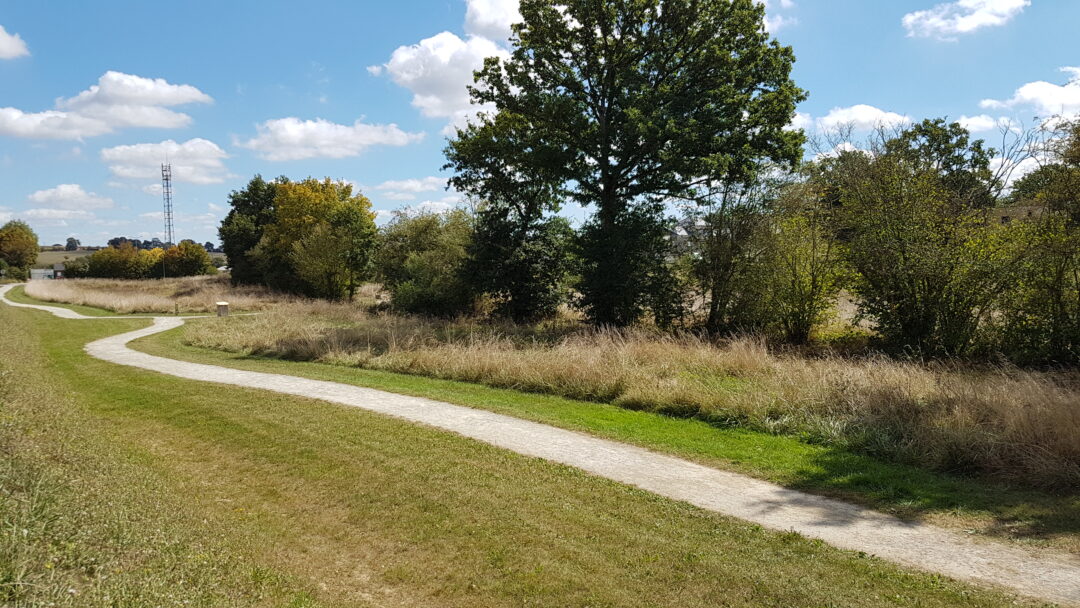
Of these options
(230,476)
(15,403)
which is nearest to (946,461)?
(230,476)

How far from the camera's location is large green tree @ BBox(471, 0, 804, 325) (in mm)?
21844

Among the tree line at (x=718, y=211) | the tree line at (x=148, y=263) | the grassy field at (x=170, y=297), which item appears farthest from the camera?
the tree line at (x=148, y=263)

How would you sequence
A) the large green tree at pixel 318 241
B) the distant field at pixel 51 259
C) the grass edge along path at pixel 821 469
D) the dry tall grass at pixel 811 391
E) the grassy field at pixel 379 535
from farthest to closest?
the distant field at pixel 51 259 < the large green tree at pixel 318 241 < the dry tall grass at pixel 811 391 < the grass edge along path at pixel 821 469 < the grassy field at pixel 379 535

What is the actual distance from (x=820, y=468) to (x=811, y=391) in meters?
2.74

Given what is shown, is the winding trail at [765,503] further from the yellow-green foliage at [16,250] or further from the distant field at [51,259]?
the distant field at [51,259]

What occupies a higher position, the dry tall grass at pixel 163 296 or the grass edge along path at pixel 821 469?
the dry tall grass at pixel 163 296

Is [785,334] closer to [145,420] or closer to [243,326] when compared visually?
[145,420]

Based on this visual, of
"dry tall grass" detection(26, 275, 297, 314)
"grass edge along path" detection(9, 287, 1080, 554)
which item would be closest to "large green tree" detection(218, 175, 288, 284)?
"dry tall grass" detection(26, 275, 297, 314)

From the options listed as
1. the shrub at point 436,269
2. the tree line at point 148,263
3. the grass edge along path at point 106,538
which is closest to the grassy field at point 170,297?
the shrub at point 436,269

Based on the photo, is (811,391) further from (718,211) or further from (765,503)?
(718,211)

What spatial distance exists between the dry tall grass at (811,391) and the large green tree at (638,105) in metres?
6.28

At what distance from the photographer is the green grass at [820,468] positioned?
571cm

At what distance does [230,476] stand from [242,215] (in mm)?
55035

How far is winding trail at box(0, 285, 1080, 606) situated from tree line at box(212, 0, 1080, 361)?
11.4 metres
